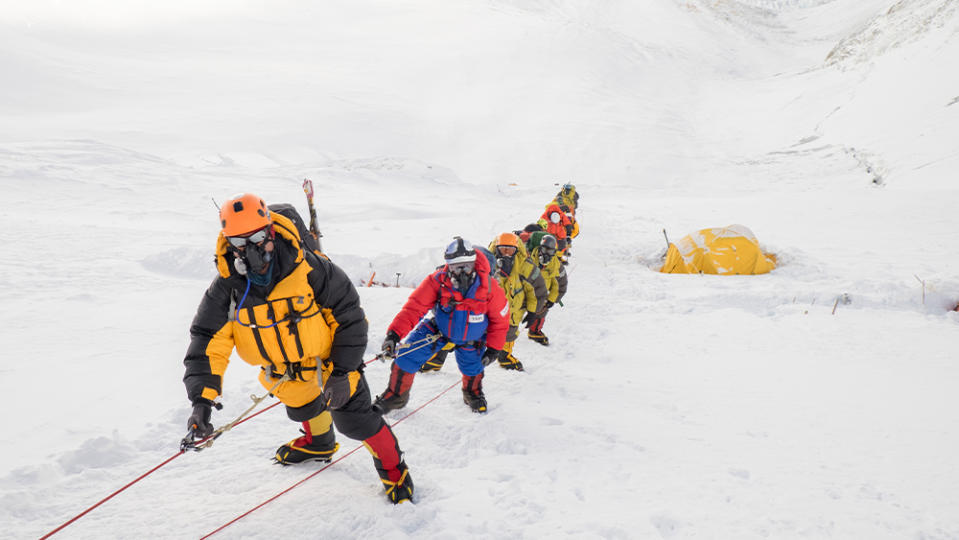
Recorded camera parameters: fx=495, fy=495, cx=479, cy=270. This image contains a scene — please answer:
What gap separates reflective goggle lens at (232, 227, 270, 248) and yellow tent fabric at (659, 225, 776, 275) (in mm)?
10868

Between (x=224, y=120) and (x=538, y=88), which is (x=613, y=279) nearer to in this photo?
(x=224, y=120)

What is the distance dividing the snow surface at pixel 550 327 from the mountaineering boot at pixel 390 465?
142mm

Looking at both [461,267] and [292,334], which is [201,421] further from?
[461,267]

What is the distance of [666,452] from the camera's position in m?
4.46

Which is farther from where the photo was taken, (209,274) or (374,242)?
(374,242)

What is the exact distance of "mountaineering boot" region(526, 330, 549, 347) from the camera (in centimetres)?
749

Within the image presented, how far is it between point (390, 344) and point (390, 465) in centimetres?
107

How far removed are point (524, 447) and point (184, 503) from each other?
2.66 metres

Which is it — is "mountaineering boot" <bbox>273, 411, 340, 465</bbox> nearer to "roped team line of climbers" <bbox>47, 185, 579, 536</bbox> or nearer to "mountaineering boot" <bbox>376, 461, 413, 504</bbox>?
"roped team line of climbers" <bbox>47, 185, 579, 536</bbox>

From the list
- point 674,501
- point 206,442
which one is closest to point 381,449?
point 206,442

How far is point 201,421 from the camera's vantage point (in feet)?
9.16

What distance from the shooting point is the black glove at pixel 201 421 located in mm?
2754

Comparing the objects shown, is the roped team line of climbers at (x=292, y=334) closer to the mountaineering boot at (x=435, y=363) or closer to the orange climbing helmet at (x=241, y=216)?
the orange climbing helmet at (x=241, y=216)

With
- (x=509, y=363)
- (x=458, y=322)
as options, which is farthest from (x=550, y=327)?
(x=458, y=322)
